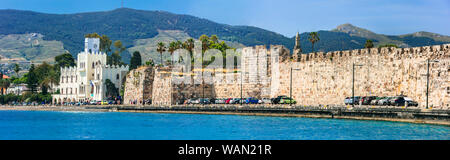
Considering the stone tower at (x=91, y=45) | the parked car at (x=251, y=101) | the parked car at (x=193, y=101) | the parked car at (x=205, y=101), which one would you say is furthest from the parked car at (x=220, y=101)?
the stone tower at (x=91, y=45)

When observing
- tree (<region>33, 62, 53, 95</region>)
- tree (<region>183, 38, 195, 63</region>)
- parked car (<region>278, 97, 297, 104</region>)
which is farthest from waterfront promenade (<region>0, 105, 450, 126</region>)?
tree (<region>33, 62, 53, 95</region>)

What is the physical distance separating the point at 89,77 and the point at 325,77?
48198 mm

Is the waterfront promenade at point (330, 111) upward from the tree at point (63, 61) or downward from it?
Result: downward

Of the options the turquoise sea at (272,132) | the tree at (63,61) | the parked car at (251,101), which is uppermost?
the tree at (63,61)

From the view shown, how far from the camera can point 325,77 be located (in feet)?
161

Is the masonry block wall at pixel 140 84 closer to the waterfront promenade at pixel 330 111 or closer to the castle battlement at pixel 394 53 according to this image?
the waterfront promenade at pixel 330 111

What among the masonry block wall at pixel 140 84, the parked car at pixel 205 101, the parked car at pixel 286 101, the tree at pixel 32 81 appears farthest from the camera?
the tree at pixel 32 81

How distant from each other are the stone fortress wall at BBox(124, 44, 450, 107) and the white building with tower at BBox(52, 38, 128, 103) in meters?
14.6

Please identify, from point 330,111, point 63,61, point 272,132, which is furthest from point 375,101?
point 63,61

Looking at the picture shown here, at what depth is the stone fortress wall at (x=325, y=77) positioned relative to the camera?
123 ft

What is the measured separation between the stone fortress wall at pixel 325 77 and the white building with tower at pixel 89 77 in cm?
1459

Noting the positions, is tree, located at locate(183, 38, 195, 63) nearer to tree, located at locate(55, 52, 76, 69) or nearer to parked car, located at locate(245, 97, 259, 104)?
parked car, located at locate(245, 97, 259, 104)

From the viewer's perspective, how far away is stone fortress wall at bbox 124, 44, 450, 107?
37609 millimetres
